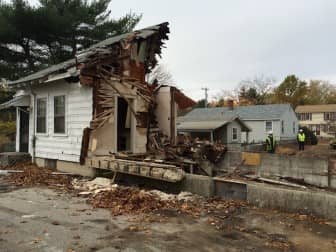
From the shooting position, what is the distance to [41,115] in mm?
12242

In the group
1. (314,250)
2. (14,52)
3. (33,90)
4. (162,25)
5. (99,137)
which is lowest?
(314,250)

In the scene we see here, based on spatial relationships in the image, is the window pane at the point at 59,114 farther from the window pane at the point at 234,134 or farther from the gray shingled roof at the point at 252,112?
the gray shingled roof at the point at 252,112

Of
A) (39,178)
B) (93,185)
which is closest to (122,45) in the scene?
(93,185)

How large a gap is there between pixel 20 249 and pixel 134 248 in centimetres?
154

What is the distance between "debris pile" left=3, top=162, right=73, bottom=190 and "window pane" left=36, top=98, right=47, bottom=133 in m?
1.51

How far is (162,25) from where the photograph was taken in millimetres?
11703

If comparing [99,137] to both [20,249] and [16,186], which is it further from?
[20,249]

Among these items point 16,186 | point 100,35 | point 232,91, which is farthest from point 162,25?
point 232,91

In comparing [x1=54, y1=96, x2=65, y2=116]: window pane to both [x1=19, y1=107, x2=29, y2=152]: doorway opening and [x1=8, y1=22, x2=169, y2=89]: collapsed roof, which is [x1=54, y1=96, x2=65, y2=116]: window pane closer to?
[x1=8, y1=22, x2=169, y2=89]: collapsed roof

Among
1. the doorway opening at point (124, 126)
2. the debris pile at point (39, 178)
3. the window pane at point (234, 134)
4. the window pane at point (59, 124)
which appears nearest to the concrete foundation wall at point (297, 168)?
the doorway opening at point (124, 126)

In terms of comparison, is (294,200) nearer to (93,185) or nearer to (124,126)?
(93,185)

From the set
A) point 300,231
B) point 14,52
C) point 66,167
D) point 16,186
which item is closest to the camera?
point 300,231

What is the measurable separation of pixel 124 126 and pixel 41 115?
3.29m

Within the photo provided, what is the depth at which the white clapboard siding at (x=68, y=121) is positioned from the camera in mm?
10219
